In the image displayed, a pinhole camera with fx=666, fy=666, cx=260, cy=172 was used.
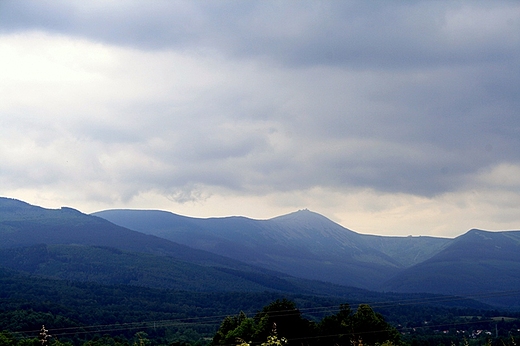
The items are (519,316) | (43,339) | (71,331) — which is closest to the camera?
(43,339)

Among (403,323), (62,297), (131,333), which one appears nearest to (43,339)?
(131,333)

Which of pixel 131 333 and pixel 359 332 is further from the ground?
pixel 359 332

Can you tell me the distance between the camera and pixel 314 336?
5066 centimetres

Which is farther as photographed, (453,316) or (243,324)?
(453,316)

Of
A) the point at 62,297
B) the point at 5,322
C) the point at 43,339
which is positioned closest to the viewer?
the point at 43,339

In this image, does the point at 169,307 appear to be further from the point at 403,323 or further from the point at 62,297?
the point at 403,323

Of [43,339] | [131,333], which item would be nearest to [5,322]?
[131,333]

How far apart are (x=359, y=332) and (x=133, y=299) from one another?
149167mm

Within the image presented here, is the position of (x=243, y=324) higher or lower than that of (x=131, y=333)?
higher

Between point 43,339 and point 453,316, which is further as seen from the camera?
point 453,316

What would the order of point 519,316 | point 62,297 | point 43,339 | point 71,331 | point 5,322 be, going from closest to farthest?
point 43,339, point 5,322, point 71,331, point 519,316, point 62,297

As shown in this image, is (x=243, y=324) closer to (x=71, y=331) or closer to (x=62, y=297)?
(x=71, y=331)

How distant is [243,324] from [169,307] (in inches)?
5334

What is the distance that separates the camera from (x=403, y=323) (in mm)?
168750
